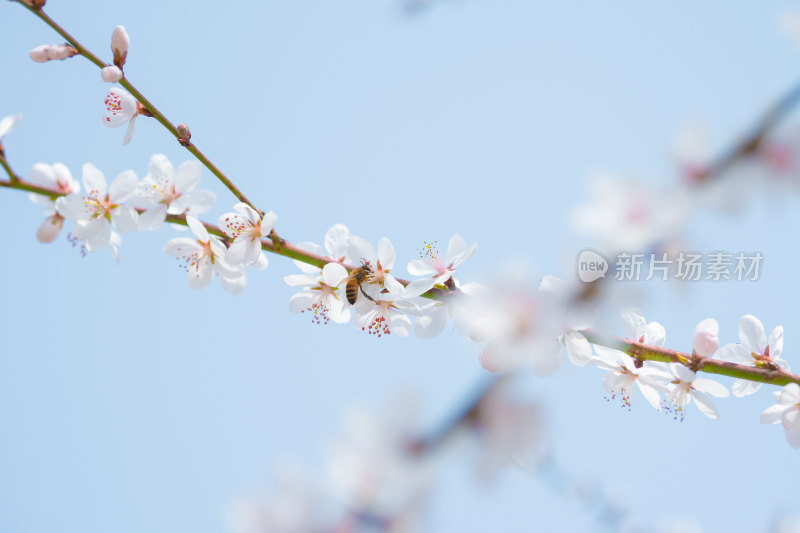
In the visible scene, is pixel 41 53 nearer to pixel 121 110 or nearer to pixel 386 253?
pixel 121 110

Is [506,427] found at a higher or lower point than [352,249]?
higher

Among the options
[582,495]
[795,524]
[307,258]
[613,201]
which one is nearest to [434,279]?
[307,258]

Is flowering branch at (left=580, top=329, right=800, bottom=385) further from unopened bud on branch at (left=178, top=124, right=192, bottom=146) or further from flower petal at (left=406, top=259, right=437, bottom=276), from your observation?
unopened bud on branch at (left=178, top=124, right=192, bottom=146)

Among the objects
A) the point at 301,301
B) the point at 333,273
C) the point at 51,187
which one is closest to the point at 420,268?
the point at 333,273

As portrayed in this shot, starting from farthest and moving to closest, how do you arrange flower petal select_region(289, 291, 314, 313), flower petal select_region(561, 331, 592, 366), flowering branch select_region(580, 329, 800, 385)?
1. flower petal select_region(289, 291, 314, 313)
2. flowering branch select_region(580, 329, 800, 385)
3. flower petal select_region(561, 331, 592, 366)

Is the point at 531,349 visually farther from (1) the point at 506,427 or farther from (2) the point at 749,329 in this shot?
(2) the point at 749,329

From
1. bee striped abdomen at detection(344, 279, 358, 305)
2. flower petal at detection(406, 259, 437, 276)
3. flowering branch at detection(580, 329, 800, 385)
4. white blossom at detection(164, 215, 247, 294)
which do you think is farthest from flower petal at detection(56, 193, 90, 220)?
flowering branch at detection(580, 329, 800, 385)
